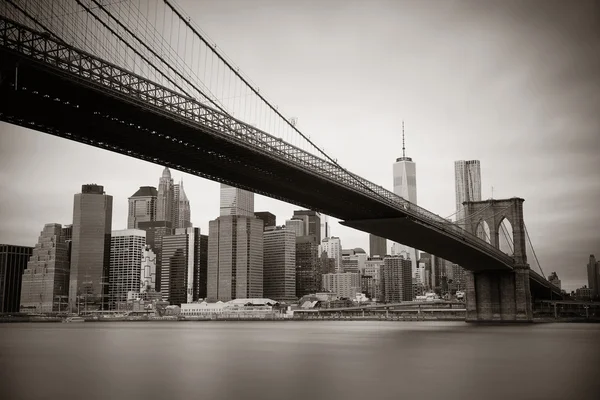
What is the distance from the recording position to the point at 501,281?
5491 centimetres

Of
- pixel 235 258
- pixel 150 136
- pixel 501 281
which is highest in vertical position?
pixel 235 258

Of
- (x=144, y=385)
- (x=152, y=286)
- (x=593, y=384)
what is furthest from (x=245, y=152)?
(x=152, y=286)

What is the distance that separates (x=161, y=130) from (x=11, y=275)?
7188 cm

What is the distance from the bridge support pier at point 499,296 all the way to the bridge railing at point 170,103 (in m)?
8.19

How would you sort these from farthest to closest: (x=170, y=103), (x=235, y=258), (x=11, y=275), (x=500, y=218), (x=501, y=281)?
(x=235, y=258) < (x=11, y=275) < (x=500, y=218) < (x=501, y=281) < (x=170, y=103)

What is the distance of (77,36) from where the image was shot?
22312 mm

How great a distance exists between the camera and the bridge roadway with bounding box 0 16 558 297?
20.9m

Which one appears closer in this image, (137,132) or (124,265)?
(137,132)

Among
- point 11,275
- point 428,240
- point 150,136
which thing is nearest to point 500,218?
point 428,240

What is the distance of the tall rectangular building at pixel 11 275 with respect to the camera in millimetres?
75188

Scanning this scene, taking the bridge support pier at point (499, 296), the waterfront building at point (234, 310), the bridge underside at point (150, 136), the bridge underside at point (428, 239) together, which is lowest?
the waterfront building at point (234, 310)

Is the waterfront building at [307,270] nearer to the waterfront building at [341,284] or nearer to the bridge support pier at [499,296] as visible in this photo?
the waterfront building at [341,284]

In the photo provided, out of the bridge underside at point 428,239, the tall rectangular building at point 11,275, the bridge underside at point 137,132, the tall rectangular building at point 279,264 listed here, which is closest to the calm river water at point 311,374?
the bridge underside at point 137,132

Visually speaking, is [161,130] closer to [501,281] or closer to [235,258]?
[501,281]
